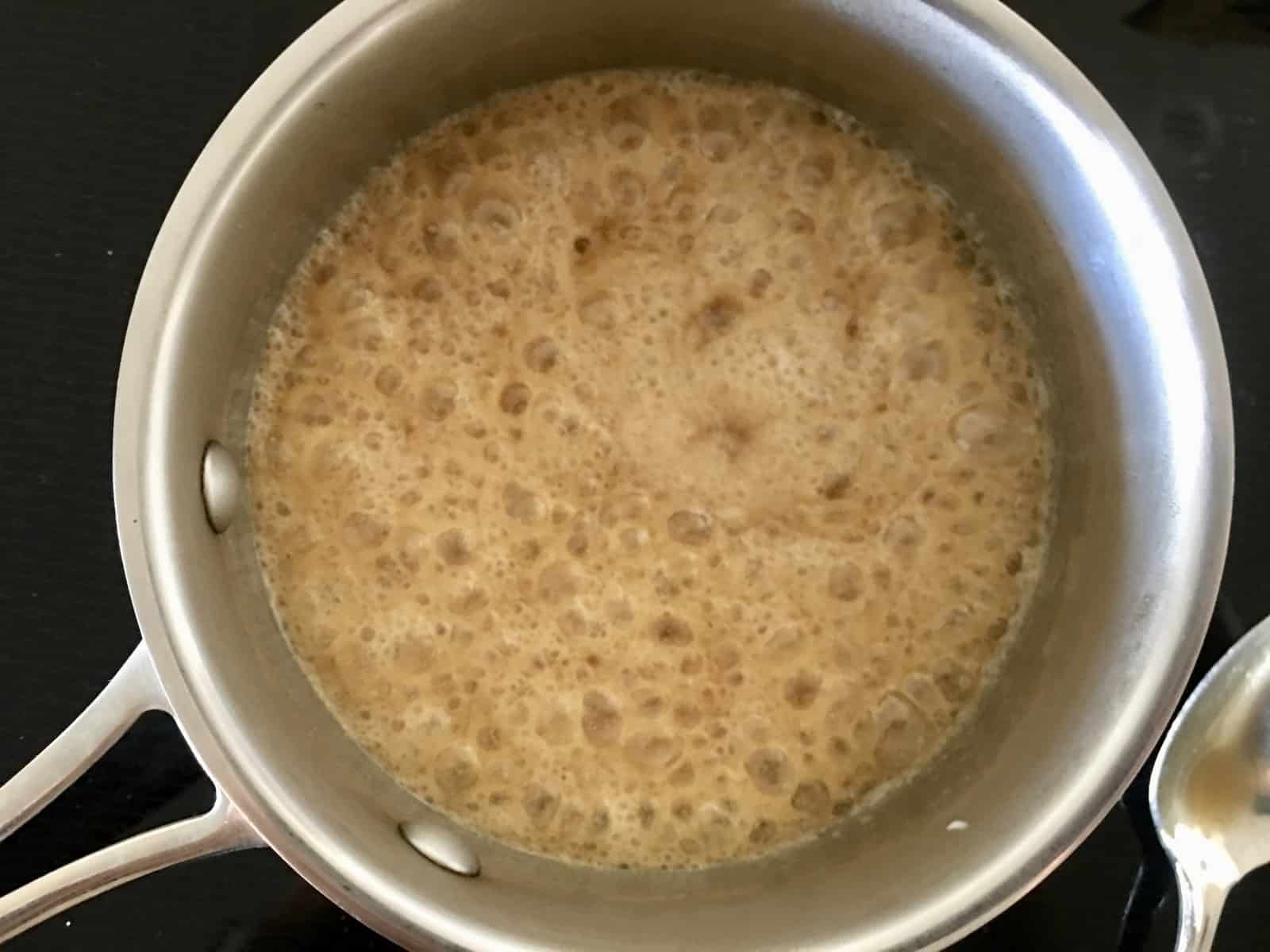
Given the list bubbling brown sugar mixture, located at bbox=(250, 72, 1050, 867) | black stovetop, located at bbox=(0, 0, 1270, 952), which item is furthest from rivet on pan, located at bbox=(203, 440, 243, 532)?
black stovetop, located at bbox=(0, 0, 1270, 952)

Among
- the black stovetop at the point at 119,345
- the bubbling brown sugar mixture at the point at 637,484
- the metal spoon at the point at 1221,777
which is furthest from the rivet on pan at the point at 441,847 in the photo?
the metal spoon at the point at 1221,777

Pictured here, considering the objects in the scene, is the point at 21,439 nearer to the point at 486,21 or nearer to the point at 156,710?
the point at 156,710

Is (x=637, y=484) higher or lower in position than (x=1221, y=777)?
higher

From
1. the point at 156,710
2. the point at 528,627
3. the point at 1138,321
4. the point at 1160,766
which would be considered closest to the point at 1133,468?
the point at 1138,321

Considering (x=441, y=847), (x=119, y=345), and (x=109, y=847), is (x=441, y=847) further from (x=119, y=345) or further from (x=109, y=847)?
(x=119, y=345)

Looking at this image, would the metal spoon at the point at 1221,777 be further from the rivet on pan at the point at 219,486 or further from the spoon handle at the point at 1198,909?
the rivet on pan at the point at 219,486

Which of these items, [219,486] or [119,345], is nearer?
[219,486]

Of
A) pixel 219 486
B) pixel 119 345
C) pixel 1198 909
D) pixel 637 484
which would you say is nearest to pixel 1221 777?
pixel 1198 909

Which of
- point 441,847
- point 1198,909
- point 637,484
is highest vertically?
point 637,484
